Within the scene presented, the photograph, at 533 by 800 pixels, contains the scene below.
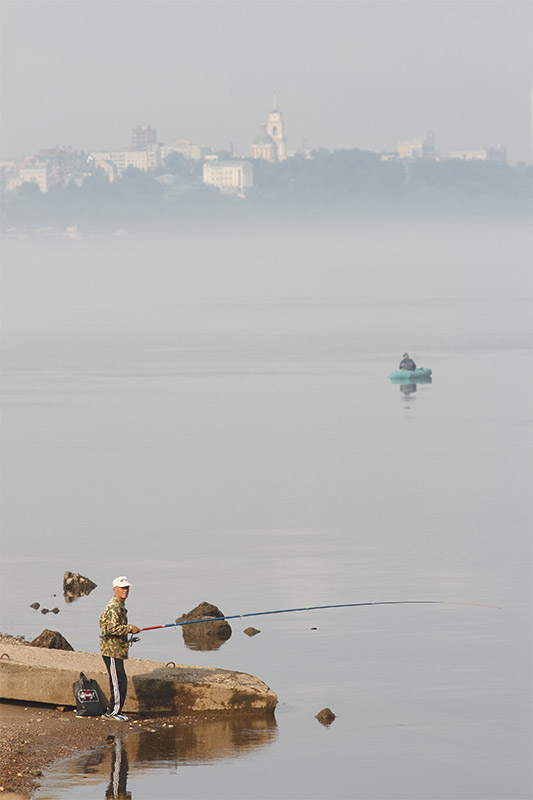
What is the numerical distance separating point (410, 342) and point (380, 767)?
233 feet

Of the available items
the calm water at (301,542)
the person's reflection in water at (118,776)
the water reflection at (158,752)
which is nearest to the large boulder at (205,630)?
the calm water at (301,542)

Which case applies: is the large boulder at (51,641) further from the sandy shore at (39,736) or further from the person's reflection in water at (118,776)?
the person's reflection in water at (118,776)

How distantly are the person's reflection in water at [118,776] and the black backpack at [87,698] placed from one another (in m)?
0.81

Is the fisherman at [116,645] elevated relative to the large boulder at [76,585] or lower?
elevated

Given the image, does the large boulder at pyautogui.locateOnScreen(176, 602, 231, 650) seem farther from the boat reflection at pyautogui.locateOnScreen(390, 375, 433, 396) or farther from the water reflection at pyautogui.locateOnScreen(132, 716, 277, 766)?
the boat reflection at pyautogui.locateOnScreen(390, 375, 433, 396)

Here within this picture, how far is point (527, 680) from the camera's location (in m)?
18.2

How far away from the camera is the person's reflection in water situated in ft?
44.6

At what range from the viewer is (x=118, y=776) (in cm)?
1381

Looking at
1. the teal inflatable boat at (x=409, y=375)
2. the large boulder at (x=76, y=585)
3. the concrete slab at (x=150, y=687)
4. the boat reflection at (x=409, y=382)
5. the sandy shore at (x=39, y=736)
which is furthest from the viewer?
the teal inflatable boat at (x=409, y=375)

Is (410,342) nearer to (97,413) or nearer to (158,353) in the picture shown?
(158,353)

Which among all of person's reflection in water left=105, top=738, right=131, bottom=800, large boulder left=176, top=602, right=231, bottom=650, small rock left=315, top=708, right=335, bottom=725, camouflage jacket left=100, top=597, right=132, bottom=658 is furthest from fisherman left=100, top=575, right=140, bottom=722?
large boulder left=176, top=602, right=231, bottom=650

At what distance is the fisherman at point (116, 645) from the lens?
1509 centimetres

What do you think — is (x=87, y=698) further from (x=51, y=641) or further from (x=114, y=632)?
(x=51, y=641)

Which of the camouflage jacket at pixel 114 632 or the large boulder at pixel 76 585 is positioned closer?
the camouflage jacket at pixel 114 632
